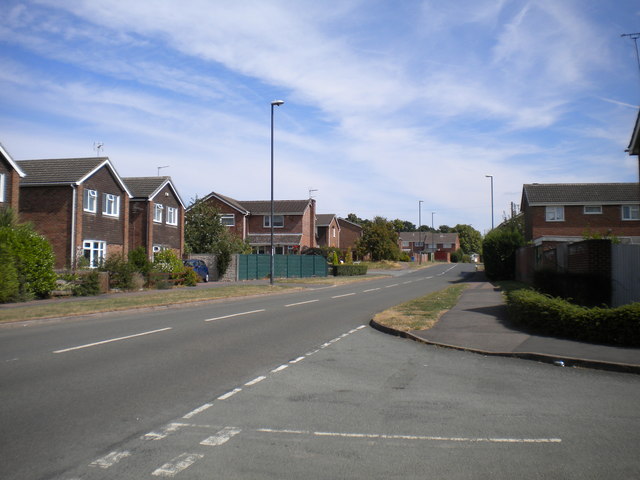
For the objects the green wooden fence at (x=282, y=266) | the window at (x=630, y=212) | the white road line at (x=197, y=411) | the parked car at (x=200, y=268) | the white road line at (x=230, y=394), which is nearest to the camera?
the white road line at (x=197, y=411)

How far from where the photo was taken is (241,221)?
58.5m

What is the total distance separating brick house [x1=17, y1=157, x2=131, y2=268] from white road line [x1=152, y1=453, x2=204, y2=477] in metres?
27.8

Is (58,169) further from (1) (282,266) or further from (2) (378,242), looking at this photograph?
(2) (378,242)

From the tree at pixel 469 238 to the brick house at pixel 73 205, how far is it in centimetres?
11175

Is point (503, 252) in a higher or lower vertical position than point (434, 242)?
lower

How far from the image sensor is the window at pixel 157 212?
40250 mm

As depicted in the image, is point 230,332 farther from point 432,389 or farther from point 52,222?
point 52,222

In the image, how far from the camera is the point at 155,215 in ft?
133

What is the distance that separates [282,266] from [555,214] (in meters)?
21.6

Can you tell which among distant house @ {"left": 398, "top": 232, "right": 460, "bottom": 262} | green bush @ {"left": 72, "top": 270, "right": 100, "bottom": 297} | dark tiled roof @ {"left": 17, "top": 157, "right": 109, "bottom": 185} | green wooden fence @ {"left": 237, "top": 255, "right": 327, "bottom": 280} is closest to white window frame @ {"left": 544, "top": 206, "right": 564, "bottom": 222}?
green wooden fence @ {"left": 237, "top": 255, "right": 327, "bottom": 280}

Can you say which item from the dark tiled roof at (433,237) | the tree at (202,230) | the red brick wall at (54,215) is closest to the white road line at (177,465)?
the red brick wall at (54,215)

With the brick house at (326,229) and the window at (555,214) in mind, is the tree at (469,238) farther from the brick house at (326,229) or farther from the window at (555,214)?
the window at (555,214)

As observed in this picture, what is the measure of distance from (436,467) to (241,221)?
54629mm

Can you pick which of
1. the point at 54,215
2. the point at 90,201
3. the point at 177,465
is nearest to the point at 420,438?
the point at 177,465
